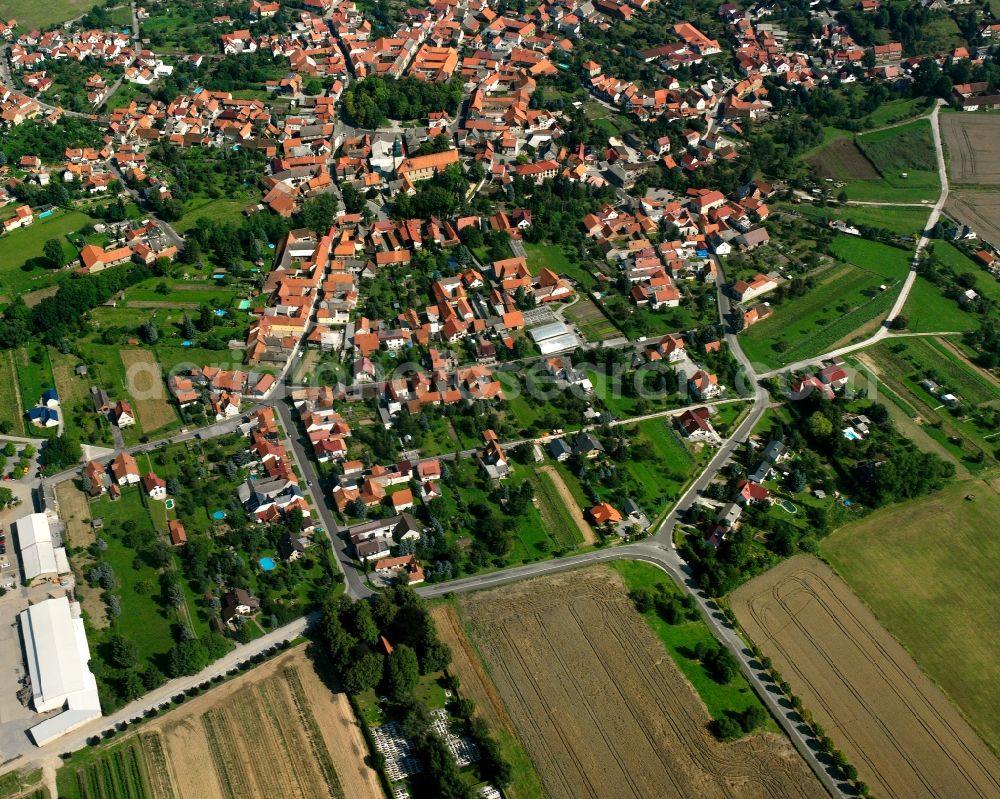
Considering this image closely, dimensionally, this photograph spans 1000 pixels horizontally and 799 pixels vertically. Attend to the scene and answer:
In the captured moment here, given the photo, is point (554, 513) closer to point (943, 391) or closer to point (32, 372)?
point (943, 391)

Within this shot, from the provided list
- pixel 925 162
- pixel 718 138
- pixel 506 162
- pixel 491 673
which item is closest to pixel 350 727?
pixel 491 673

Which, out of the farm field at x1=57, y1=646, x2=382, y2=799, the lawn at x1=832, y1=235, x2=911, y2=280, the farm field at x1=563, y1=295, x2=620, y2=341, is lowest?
the farm field at x1=57, y1=646, x2=382, y2=799

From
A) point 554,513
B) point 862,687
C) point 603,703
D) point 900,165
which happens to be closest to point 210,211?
point 554,513

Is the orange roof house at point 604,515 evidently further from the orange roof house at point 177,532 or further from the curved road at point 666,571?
the orange roof house at point 177,532

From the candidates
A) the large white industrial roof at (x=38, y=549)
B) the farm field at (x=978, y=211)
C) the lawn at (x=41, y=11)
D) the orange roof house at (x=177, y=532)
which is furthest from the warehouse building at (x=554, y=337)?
the lawn at (x=41, y=11)

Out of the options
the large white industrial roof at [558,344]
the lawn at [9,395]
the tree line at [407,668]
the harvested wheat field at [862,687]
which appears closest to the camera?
the tree line at [407,668]

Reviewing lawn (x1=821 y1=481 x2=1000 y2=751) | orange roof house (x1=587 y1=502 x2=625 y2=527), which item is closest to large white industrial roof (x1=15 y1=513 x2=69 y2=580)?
orange roof house (x1=587 y1=502 x2=625 y2=527)

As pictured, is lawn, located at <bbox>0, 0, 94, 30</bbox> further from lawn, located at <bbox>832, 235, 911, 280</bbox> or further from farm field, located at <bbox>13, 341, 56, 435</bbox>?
lawn, located at <bbox>832, 235, 911, 280</bbox>

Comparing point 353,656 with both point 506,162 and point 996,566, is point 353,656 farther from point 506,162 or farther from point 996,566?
point 506,162
